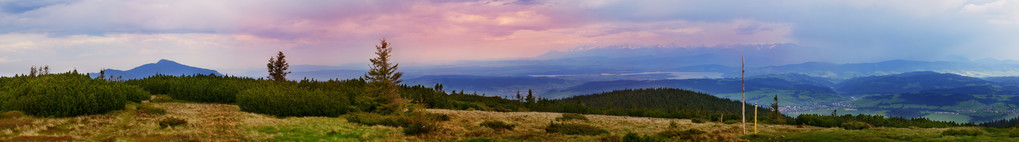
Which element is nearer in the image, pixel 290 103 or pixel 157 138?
pixel 157 138

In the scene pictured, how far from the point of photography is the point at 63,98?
21.6 metres

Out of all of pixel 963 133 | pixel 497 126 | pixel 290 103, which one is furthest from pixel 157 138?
pixel 963 133

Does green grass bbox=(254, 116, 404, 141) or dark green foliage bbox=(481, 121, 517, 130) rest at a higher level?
dark green foliage bbox=(481, 121, 517, 130)

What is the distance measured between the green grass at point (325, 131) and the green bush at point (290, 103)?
13.4 feet

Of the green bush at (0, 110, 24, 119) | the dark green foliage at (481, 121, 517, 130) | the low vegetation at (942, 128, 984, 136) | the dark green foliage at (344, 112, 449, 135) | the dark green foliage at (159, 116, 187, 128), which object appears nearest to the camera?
the low vegetation at (942, 128, 984, 136)

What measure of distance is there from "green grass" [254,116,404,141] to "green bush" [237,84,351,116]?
4.08m

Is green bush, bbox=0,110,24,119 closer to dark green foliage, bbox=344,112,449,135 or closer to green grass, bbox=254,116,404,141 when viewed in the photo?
green grass, bbox=254,116,404,141

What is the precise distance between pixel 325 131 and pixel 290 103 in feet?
26.4

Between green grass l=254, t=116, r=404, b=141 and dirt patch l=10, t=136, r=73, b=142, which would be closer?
dirt patch l=10, t=136, r=73, b=142

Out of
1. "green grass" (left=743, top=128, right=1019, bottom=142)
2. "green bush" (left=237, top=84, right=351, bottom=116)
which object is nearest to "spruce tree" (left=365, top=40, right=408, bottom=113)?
"green bush" (left=237, top=84, right=351, bottom=116)

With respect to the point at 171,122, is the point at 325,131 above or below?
below

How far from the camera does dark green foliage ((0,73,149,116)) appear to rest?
850 inches

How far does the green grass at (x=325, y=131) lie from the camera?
1933 centimetres

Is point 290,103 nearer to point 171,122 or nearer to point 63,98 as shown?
point 171,122
